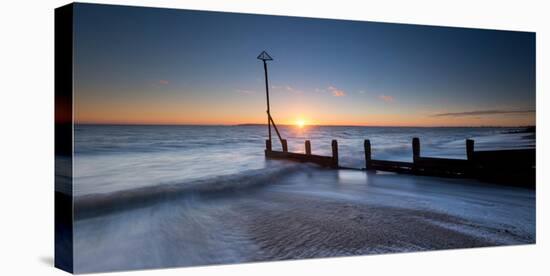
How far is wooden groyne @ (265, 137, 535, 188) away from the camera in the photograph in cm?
661

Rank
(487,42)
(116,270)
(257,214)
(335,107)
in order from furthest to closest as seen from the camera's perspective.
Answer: (487,42) → (335,107) → (257,214) → (116,270)

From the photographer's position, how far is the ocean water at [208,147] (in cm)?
555

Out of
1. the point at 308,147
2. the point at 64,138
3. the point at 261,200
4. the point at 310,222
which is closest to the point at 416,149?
the point at 308,147

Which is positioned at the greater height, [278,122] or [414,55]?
[414,55]

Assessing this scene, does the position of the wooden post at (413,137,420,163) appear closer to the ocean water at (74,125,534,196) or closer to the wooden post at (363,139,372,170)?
the ocean water at (74,125,534,196)

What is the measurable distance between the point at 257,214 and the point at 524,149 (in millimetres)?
2979

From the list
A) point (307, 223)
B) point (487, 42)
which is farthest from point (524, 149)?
point (307, 223)

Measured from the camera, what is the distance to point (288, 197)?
20.6 feet

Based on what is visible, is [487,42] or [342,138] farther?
[487,42]

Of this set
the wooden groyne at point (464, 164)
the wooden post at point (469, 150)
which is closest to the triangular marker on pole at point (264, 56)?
the wooden groyne at point (464, 164)

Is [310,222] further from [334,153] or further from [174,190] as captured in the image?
[174,190]

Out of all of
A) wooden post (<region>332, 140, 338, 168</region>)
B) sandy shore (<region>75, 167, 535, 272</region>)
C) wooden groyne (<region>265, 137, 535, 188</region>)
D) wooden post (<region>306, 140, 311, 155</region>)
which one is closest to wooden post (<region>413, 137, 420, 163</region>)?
wooden groyne (<region>265, 137, 535, 188</region>)

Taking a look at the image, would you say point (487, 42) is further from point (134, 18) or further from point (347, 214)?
point (134, 18)

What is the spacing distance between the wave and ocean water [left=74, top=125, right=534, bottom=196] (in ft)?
0.11
